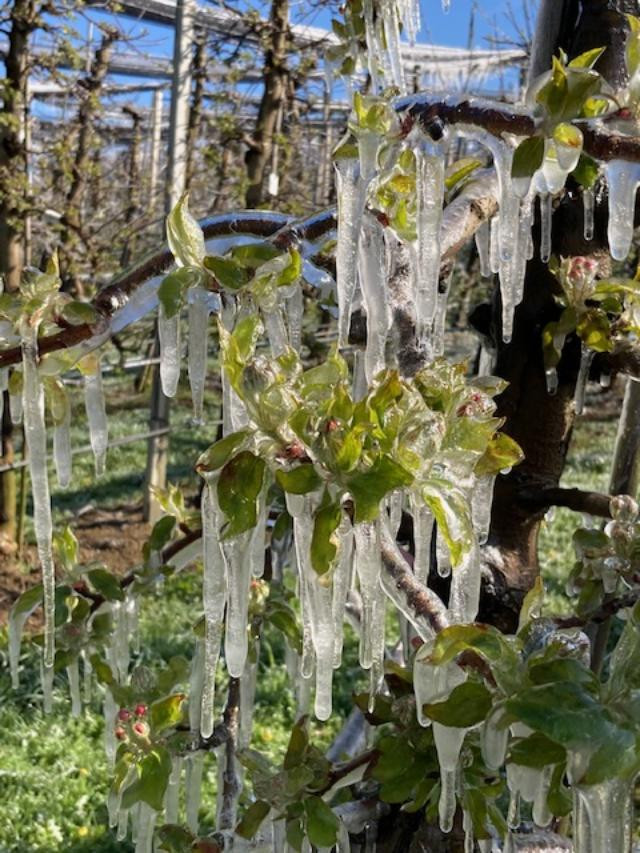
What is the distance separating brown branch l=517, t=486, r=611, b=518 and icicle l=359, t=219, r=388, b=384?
498 millimetres

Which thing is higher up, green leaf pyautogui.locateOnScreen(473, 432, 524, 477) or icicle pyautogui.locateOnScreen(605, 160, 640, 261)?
icicle pyautogui.locateOnScreen(605, 160, 640, 261)

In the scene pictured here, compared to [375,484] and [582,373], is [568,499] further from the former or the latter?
[375,484]

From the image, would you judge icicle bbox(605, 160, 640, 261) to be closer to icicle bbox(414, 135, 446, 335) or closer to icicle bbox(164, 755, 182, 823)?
icicle bbox(414, 135, 446, 335)

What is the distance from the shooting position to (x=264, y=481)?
0.71m

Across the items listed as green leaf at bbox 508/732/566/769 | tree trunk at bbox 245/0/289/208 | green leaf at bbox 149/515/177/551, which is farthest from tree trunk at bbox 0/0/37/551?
green leaf at bbox 508/732/566/769

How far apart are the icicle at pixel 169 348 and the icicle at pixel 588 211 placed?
0.56 metres

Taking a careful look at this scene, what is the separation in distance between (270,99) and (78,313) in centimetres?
528

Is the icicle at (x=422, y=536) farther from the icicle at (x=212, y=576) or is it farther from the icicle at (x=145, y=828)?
the icicle at (x=145, y=828)

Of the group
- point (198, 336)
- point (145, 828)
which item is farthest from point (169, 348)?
point (145, 828)

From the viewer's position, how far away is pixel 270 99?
5.80 metres

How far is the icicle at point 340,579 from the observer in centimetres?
76

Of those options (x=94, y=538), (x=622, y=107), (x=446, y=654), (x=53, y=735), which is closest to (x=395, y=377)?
(x=446, y=654)

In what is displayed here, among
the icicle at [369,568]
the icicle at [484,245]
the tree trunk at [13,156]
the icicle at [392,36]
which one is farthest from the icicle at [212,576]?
the tree trunk at [13,156]

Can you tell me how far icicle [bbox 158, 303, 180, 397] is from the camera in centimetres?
89
